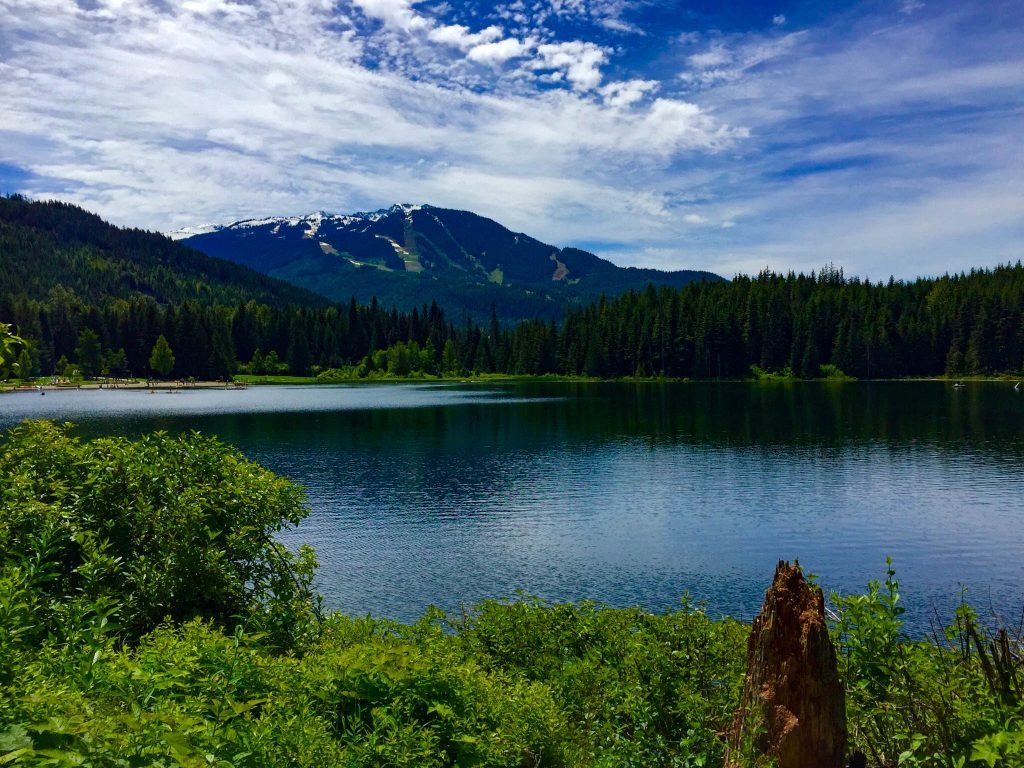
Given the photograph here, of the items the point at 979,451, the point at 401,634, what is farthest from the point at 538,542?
the point at 979,451

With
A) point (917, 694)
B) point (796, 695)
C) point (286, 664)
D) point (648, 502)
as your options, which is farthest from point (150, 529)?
point (648, 502)

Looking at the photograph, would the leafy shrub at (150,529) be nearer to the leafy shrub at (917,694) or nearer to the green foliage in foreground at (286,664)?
the green foliage in foreground at (286,664)

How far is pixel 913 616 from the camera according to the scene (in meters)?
26.6

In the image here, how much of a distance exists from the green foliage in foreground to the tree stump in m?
0.68

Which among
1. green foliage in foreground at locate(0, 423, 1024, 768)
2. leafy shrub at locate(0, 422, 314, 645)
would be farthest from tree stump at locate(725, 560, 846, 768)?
leafy shrub at locate(0, 422, 314, 645)

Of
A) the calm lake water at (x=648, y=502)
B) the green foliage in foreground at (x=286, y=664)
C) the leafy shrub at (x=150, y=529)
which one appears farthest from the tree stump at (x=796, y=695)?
the calm lake water at (x=648, y=502)

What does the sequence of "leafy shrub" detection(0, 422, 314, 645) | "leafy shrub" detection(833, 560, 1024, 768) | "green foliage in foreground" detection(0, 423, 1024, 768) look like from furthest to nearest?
"leafy shrub" detection(0, 422, 314, 645) < "leafy shrub" detection(833, 560, 1024, 768) < "green foliage in foreground" detection(0, 423, 1024, 768)

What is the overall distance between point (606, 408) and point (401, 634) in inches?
4208

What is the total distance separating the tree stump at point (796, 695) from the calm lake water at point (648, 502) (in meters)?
11.8

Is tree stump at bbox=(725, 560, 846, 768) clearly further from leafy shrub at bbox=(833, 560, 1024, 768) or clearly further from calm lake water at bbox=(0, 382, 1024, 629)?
calm lake water at bbox=(0, 382, 1024, 629)

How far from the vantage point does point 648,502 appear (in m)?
49.3

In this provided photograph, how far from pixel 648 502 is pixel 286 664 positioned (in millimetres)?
41606

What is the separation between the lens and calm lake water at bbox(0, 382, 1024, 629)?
31.7 m

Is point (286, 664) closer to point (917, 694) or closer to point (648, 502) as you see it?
point (917, 694)
